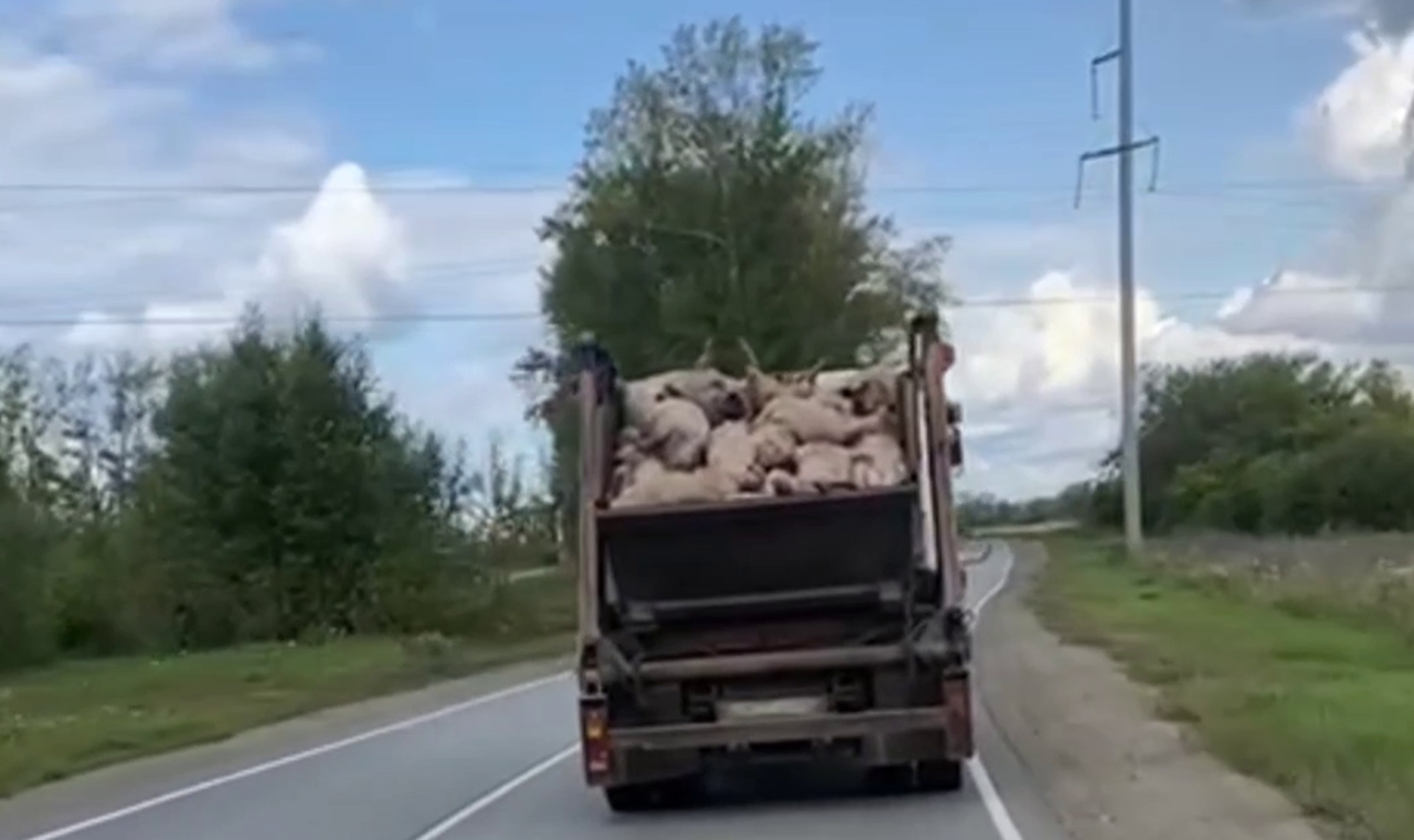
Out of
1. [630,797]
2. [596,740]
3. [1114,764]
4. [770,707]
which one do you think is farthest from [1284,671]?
[596,740]

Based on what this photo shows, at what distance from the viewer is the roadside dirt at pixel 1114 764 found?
15023 millimetres

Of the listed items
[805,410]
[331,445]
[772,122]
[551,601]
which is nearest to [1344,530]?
[772,122]

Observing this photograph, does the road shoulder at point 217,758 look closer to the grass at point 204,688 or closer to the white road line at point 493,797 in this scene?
the grass at point 204,688

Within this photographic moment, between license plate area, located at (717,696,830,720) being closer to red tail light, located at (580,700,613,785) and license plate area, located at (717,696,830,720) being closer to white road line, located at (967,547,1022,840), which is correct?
red tail light, located at (580,700,613,785)

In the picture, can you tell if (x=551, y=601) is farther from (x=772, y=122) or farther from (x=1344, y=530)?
(x=1344, y=530)

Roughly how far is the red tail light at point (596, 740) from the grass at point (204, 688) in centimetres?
722

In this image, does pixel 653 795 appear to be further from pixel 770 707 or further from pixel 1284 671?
pixel 1284 671

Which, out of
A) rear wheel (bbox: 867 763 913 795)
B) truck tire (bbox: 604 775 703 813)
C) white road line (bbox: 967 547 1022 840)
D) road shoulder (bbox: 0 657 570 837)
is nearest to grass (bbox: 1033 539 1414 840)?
white road line (bbox: 967 547 1022 840)

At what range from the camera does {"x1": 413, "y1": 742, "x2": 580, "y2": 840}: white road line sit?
52.6 ft

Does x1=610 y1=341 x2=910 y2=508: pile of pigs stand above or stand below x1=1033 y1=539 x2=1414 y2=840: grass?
above

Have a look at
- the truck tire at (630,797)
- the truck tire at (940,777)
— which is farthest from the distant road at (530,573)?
the truck tire at (940,777)

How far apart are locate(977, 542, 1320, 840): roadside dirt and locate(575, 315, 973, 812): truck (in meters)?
1.31

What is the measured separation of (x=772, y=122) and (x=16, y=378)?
27.2m

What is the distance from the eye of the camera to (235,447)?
54.3 meters
